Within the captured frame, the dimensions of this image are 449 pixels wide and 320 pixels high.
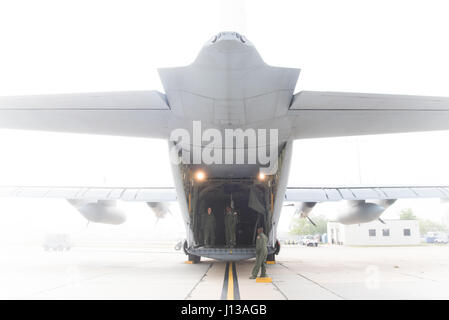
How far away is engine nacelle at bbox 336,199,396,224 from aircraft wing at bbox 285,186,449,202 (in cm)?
73

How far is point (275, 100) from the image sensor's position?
608 centimetres

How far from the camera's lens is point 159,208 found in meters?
15.5

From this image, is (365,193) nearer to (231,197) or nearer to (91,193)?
(231,197)

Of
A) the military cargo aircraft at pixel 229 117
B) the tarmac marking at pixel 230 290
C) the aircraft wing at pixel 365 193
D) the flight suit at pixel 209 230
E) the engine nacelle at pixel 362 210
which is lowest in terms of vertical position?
the tarmac marking at pixel 230 290

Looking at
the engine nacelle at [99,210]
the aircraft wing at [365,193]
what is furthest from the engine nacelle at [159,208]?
the aircraft wing at [365,193]

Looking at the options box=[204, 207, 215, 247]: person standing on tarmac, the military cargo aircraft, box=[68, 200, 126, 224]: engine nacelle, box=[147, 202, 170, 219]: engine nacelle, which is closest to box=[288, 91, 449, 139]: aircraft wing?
the military cargo aircraft

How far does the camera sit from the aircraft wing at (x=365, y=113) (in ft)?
19.5

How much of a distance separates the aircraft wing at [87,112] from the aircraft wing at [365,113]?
2.74 m

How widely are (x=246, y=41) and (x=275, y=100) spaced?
1735 millimetres

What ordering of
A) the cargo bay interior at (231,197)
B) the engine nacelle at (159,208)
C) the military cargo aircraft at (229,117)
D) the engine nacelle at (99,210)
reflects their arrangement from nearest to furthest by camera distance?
the military cargo aircraft at (229,117) → the cargo bay interior at (231,197) → the engine nacelle at (99,210) → the engine nacelle at (159,208)

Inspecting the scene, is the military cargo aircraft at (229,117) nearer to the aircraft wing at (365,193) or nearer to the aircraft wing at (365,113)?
the aircraft wing at (365,113)
